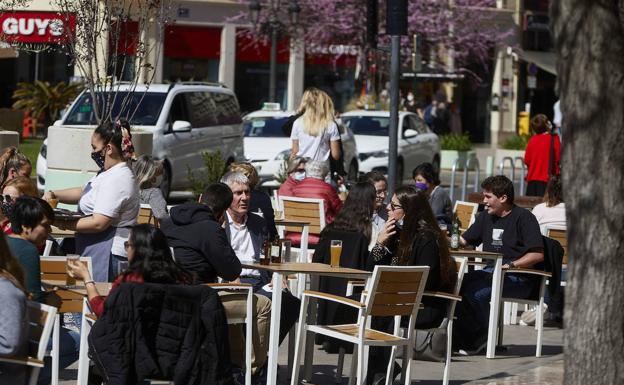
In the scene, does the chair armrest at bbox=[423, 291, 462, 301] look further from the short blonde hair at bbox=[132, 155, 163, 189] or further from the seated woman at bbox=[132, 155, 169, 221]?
the short blonde hair at bbox=[132, 155, 163, 189]

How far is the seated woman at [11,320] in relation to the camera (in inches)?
Answer: 265

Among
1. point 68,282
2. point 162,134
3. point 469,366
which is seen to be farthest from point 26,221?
point 162,134

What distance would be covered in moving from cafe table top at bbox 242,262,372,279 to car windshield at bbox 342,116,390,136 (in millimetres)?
17457

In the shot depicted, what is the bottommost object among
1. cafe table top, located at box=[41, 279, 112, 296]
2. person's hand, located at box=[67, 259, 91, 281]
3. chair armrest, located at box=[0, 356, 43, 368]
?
chair armrest, located at box=[0, 356, 43, 368]

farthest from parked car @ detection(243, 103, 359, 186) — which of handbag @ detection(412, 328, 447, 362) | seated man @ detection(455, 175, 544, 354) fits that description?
handbag @ detection(412, 328, 447, 362)

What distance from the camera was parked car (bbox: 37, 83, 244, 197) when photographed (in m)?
20.8

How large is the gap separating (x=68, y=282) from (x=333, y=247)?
210 centimetres

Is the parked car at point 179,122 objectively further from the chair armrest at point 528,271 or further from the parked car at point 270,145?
the chair armrest at point 528,271

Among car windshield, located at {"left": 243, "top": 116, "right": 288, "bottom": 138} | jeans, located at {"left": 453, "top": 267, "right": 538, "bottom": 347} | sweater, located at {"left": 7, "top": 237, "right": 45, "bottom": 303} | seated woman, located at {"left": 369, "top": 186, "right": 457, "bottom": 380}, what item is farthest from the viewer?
car windshield, located at {"left": 243, "top": 116, "right": 288, "bottom": 138}

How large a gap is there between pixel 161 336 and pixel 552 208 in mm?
6570

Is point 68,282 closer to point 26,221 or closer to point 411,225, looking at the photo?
point 26,221

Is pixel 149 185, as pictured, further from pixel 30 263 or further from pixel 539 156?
pixel 539 156

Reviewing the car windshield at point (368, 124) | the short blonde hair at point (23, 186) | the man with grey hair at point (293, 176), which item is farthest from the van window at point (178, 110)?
the short blonde hair at point (23, 186)

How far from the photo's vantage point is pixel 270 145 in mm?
24281
